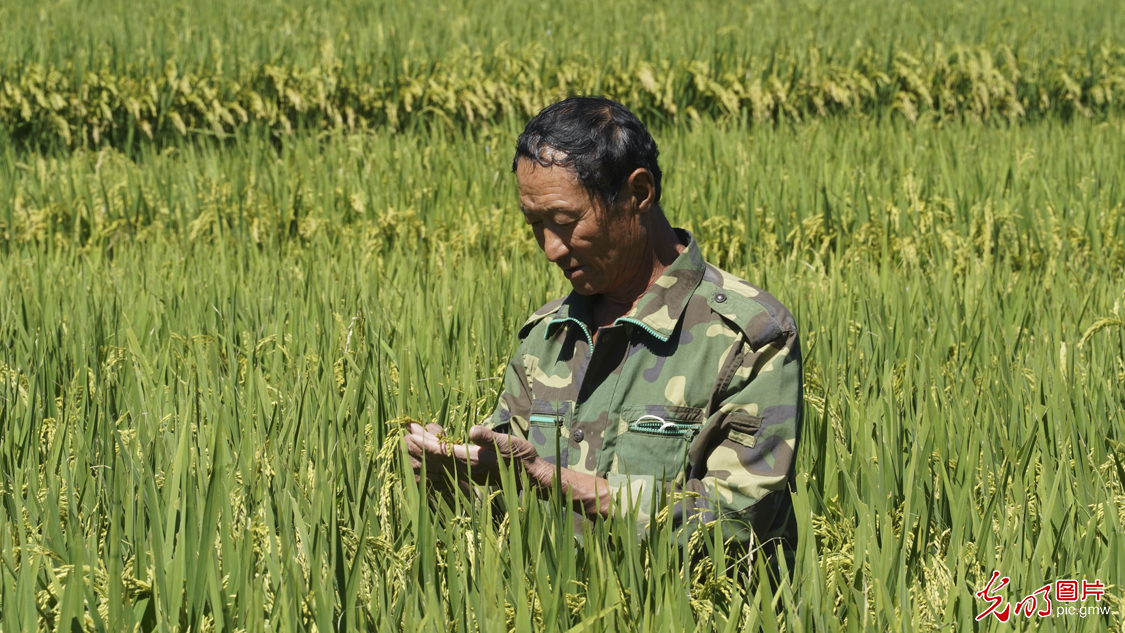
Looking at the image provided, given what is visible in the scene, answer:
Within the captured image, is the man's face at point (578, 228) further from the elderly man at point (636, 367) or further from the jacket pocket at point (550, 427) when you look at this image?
the jacket pocket at point (550, 427)

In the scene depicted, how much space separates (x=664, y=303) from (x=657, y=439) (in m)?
0.23

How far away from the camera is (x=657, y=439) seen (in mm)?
1676

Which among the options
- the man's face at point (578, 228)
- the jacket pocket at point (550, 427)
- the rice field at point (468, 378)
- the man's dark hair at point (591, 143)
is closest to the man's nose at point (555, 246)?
the man's face at point (578, 228)

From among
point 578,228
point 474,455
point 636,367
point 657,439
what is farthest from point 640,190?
point 474,455

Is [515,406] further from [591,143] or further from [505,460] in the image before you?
[591,143]

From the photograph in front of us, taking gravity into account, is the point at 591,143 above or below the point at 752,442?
above

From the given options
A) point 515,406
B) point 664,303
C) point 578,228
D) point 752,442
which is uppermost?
point 578,228

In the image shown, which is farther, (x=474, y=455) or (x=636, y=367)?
(x=636, y=367)

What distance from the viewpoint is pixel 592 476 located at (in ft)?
5.30

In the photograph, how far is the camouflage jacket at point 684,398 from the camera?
157 centimetres

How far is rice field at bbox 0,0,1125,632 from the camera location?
1.45 meters

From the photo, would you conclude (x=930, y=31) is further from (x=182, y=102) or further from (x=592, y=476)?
(x=592, y=476)

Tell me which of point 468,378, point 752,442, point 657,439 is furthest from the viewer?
point 468,378

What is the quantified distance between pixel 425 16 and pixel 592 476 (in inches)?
323
